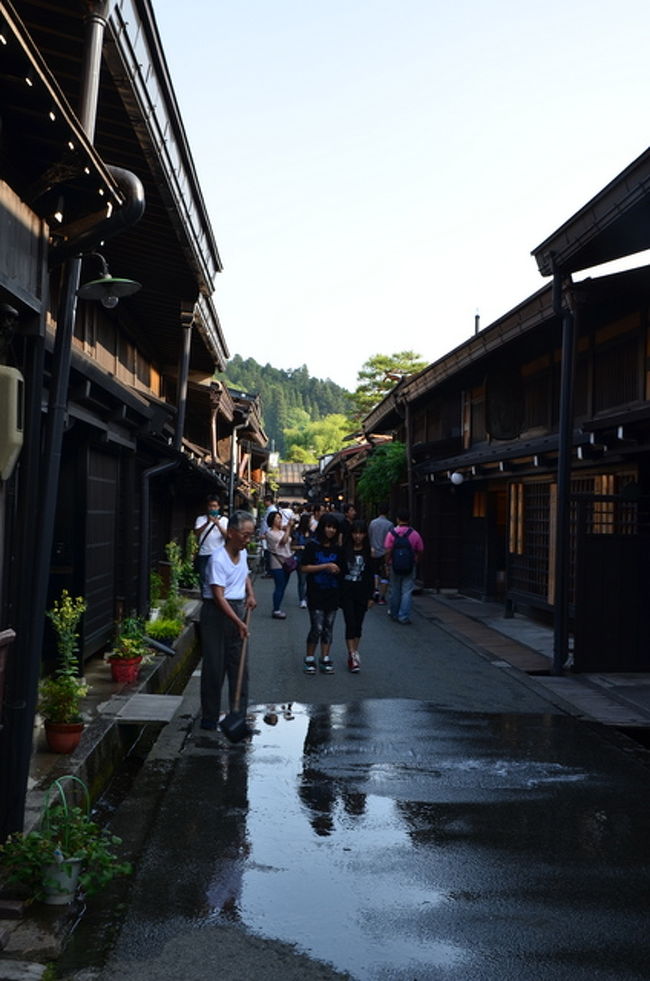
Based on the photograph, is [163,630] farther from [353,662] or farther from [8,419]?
[8,419]

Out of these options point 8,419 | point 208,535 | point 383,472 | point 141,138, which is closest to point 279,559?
point 208,535

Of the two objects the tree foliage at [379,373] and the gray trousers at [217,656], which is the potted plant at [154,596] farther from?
the tree foliage at [379,373]

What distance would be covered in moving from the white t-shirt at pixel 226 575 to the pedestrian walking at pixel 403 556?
8362mm

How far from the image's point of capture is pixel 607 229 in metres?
11.5

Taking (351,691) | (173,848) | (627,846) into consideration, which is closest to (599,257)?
(351,691)

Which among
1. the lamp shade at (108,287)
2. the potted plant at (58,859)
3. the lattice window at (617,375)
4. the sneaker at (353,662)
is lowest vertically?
the potted plant at (58,859)

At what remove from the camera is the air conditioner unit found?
15.9 ft

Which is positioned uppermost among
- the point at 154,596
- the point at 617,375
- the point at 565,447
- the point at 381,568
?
the point at 617,375

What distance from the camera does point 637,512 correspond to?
13.0 m

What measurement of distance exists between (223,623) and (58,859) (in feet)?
13.7

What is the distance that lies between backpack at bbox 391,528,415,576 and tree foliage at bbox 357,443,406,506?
11380 mm

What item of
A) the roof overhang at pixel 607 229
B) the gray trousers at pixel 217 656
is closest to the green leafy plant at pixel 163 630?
the gray trousers at pixel 217 656

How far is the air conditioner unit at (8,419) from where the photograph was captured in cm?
485

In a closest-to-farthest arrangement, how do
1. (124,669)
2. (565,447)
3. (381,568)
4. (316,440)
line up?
1. (124,669)
2. (565,447)
3. (381,568)
4. (316,440)
